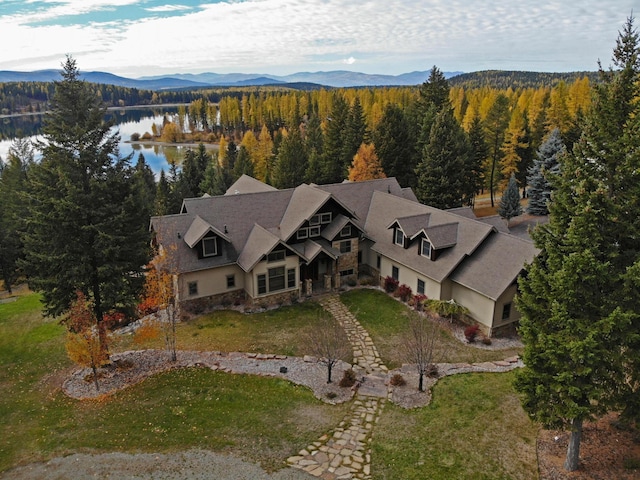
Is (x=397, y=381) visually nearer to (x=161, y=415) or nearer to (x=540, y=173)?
(x=161, y=415)

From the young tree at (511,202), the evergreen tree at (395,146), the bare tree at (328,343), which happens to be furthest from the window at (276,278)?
the young tree at (511,202)

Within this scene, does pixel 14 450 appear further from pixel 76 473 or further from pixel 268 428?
pixel 268 428

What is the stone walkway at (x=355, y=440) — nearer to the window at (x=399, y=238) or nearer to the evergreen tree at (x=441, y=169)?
the window at (x=399, y=238)

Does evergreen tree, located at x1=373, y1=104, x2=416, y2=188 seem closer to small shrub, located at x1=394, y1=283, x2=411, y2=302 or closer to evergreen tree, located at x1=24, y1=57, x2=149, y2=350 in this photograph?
small shrub, located at x1=394, y1=283, x2=411, y2=302

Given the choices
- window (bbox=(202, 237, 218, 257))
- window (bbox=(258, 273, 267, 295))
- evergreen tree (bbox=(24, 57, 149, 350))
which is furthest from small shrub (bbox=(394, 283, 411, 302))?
evergreen tree (bbox=(24, 57, 149, 350))

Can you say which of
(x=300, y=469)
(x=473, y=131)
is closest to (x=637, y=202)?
(x=300, y=469)
